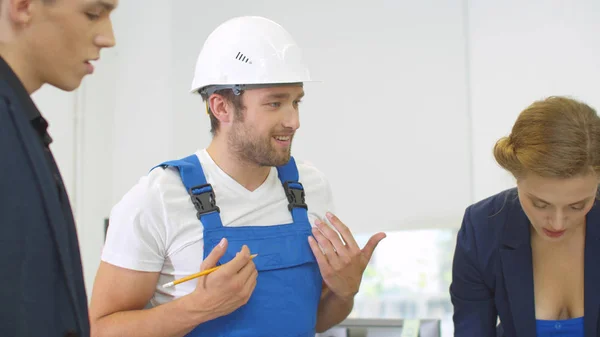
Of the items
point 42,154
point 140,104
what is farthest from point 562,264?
point 140,104

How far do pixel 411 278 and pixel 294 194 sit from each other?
128 cm

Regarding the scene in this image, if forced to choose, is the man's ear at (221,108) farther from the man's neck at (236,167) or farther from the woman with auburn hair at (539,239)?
the woman with auburn hair at (539,239)

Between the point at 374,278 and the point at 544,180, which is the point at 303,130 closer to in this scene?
the point at 374,278

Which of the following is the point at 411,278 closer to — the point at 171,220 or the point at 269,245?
the point at 269,245

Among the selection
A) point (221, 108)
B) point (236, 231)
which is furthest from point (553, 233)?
point (221, 108)

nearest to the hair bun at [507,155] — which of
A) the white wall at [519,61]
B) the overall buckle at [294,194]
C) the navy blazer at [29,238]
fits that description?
the overall buckle at [294,194]

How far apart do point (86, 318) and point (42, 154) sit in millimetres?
237

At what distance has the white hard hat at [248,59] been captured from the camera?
4.83ft

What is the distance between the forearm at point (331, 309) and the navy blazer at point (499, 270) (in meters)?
0.31

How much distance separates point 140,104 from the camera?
318cm

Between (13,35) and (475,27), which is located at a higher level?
(475,27)

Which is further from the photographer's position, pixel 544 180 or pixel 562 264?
pixel 562 264

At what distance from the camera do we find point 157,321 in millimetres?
1307

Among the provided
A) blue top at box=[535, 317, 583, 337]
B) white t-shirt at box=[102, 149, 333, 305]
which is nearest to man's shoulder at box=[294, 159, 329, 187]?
white t-shirt at box=[102, 149, 333, 305]
